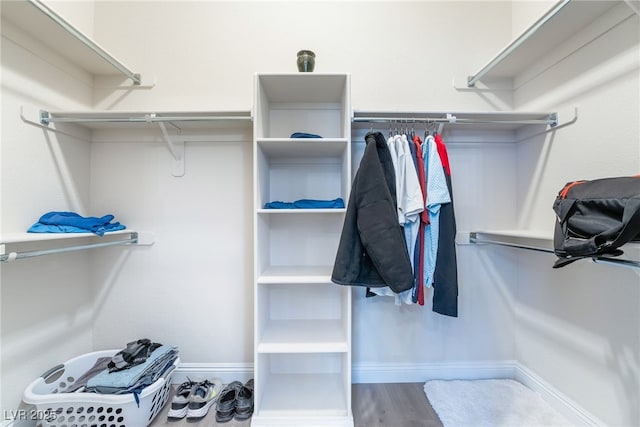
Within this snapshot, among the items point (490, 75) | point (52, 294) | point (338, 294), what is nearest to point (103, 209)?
point (52, 294)

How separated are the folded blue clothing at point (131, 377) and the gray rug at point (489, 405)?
1.56 m

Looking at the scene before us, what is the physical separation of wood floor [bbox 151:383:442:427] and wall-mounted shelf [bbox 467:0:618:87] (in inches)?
80.2

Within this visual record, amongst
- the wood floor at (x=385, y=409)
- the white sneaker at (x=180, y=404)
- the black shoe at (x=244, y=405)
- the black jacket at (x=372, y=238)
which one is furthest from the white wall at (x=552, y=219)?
the white sneaker at (x=180, y=404)

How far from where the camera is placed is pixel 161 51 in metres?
1.81

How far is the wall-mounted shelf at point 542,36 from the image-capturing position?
4.02ft

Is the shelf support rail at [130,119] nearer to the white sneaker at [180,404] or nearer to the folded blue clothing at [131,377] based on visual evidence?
the folded blue clothing at [131,377]

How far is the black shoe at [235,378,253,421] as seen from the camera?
4.73ft

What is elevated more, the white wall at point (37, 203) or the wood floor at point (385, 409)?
the white wall at point (37, 203)

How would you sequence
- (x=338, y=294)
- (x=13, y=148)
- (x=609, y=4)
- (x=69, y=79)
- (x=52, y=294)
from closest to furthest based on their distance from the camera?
(x=609, y=4)
(x=13, y=148)
(x=52, y=294)
(x=69, y=79)
(x=338, y=294)

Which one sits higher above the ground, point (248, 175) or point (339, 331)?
point (248, 175)

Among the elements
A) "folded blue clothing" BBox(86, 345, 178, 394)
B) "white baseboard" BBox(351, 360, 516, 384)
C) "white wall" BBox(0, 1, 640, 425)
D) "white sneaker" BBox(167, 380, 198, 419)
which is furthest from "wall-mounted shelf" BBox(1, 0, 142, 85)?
"white baseboard" BBox(351, 360, 516, 384)

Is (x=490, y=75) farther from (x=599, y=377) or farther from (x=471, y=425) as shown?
(x=471, y=425)

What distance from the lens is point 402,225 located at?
1.43 m

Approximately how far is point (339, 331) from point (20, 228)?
5.83 ft
